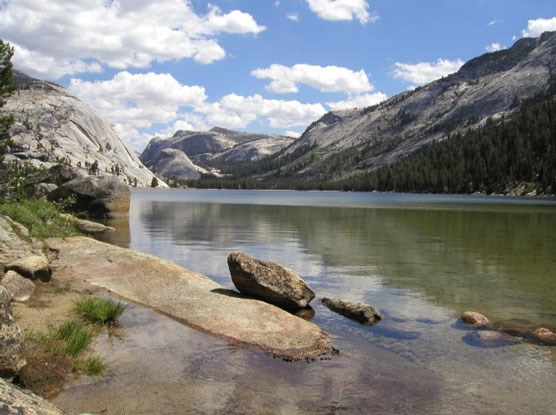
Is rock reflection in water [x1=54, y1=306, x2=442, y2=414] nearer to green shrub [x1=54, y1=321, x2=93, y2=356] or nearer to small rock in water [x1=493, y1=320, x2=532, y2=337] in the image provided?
green shrub [x1=54, y1=321, x2=93, y2=356]

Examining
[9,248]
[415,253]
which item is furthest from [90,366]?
[415,253]

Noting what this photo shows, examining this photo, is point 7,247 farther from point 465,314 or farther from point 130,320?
point 465,314

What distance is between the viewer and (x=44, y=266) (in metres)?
17.7

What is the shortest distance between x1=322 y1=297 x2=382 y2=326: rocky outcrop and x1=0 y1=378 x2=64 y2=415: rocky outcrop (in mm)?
11984

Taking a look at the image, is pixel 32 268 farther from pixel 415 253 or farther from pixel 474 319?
pixel 415 253

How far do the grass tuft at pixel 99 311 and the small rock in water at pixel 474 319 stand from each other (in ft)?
38.3

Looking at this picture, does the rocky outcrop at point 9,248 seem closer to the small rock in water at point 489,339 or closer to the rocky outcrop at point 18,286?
the rocky outcrop at point 18,286

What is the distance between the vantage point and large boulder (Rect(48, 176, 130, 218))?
53.9m

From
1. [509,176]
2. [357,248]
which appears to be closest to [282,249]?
[357,248]

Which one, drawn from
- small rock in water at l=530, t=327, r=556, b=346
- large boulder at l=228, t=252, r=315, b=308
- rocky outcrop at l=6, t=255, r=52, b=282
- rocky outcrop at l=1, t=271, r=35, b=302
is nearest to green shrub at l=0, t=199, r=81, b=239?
rocky outcrop at l=6, t=255, r=52, b=282

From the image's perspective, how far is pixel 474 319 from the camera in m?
16.8

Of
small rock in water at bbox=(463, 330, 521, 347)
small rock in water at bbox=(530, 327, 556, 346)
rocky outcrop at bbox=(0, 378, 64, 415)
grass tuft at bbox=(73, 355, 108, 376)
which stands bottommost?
small rock in water at bbox=(463, 330, 521, 347)

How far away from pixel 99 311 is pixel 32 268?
4484 millimetres

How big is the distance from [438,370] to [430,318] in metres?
5.47
